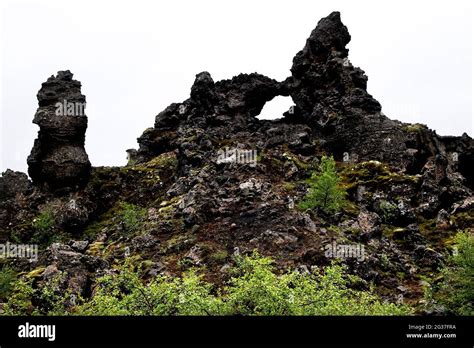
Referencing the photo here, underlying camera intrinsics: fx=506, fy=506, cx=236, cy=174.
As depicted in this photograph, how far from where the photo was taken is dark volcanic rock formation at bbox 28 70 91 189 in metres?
67.9

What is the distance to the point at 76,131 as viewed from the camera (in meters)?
70.6

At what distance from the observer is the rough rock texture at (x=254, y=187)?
47406mm

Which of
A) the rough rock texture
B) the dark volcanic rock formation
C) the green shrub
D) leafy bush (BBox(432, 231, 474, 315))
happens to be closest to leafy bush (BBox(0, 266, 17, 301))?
the rough rock texture

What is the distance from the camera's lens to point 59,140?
69.5 meters

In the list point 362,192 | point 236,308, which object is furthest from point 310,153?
point 236,308

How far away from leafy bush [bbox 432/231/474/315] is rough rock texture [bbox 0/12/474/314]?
1.88m

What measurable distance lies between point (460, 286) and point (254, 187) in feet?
79.9

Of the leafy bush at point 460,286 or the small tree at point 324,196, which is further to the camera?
the small tree at point 324,196

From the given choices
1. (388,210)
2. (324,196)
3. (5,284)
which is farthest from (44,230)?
(388,210)

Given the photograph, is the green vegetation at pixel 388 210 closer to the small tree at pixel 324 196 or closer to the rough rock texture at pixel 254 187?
the rough rock texture at pixel 254 187

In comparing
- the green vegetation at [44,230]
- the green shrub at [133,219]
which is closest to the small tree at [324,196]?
the green shrub at [133,219]

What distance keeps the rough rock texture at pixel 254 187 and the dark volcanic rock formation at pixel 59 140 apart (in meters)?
0.19

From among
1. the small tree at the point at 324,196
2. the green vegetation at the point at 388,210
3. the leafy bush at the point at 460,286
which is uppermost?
the small tree at the point at 324,196
